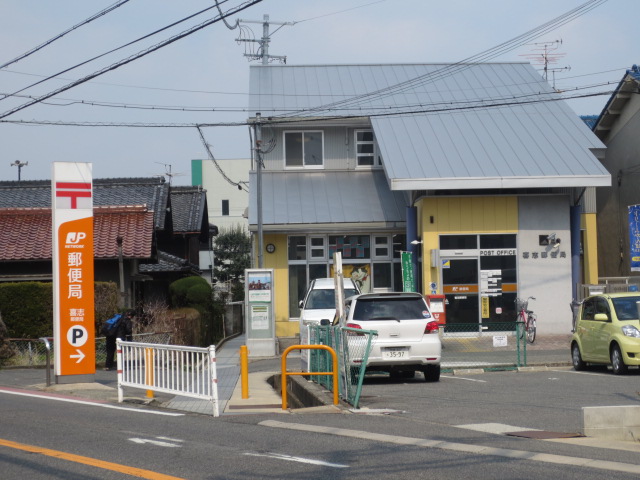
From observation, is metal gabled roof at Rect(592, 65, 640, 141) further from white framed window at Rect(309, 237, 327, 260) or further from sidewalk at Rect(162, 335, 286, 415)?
sidewalk at Rect(162, 335, 286, 415)

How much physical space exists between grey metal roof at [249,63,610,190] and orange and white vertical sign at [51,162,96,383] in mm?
12850

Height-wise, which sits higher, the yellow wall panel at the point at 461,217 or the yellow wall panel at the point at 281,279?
the yellow wall panel at the point at 461,217

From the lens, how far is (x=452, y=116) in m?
33.7

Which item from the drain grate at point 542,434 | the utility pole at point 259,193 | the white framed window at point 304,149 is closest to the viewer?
the drain grate at point 542,434

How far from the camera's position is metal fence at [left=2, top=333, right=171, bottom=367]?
23594 millimetres

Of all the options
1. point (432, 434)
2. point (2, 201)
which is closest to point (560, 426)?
point (432, 434)

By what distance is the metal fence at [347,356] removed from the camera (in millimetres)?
13460

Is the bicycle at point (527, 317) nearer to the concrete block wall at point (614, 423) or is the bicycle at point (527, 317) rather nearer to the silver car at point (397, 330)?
the silver car at point (397, 330)

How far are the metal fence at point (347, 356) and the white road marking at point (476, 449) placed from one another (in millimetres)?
2220

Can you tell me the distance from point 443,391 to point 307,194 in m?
17.4

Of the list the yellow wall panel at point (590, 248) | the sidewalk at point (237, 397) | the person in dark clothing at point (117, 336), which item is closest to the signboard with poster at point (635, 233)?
the yellow wall panel at point (590, 248)

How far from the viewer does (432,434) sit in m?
10.4

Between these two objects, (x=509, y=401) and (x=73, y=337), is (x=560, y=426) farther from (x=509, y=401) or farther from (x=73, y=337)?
(x=73, y=337)

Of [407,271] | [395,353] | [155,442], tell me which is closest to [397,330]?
[395,353]
